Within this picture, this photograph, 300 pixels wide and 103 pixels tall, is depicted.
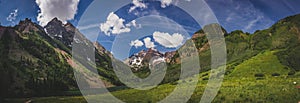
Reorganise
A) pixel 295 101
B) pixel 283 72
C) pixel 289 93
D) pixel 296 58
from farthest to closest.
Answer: pixel 296 58
pixel 283 72
pixel 289 93
pixel 295 101

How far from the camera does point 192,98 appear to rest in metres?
77.1

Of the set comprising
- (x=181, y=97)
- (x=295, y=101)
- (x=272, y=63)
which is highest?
(x=272, y=63)

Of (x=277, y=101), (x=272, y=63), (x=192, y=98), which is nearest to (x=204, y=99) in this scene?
(x=192, y=98)

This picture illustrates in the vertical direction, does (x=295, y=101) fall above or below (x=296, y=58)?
below

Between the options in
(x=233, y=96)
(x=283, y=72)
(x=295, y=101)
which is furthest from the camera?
(x=283, y=72)

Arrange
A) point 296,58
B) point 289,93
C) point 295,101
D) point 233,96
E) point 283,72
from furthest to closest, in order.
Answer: point 296,58 < point 283,72 < point 233,96 < point 289,93 < point 295,101

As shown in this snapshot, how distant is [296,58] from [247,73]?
28.0 metres

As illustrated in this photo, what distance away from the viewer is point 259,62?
545 feet

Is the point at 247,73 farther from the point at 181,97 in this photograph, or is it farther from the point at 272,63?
the point at 181,97

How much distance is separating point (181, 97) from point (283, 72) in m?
87.2

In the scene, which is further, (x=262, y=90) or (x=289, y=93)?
(x=262, y=90)

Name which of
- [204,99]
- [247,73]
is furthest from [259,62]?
[204,99]

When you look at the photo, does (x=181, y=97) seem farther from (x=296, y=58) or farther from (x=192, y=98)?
(x=296, y=58)

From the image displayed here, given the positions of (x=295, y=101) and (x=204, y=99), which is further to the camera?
(x=204, y=99)
